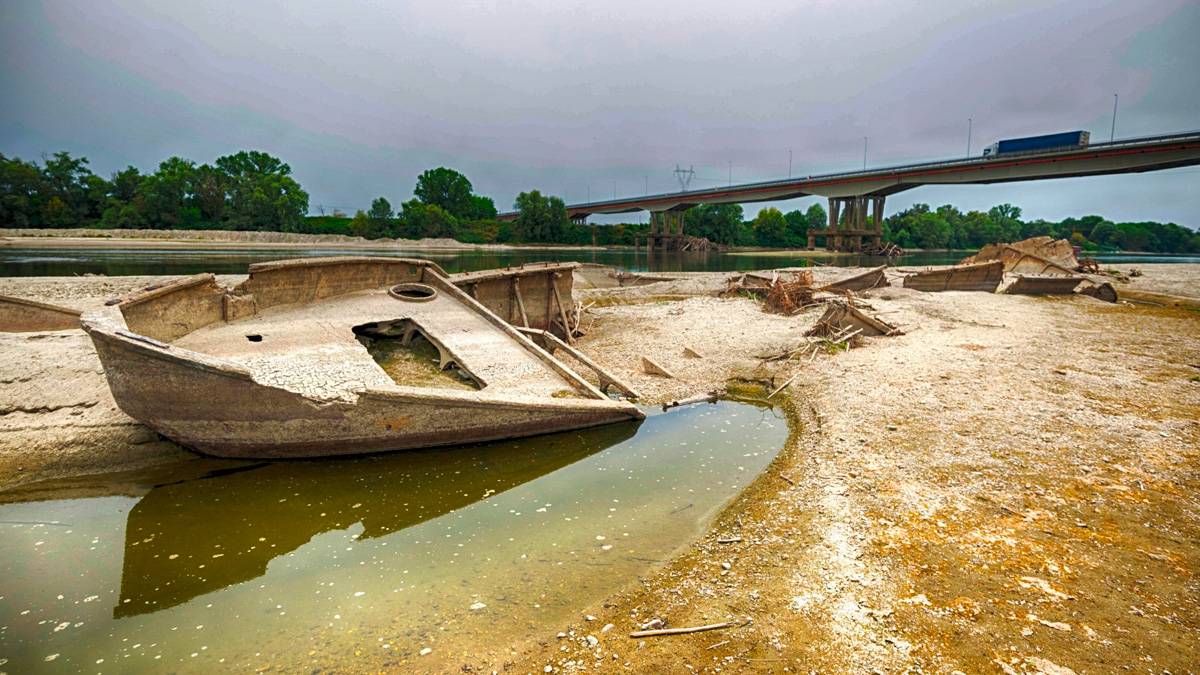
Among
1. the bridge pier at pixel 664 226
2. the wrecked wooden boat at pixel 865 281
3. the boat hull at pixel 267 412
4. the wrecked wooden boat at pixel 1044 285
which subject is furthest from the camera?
the bridge pier at pixel 664 226

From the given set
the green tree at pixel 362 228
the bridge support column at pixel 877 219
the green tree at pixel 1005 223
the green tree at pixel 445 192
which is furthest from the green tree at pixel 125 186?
the green tree at pixel 1005 223

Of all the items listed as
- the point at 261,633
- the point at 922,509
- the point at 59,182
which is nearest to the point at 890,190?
the point at 922,509

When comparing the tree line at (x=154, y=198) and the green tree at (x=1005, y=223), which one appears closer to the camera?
the tree line at (x=154, y=198)

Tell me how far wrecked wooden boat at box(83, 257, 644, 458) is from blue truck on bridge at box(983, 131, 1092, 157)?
50.7 metres

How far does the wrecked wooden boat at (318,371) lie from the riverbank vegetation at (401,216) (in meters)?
73.3

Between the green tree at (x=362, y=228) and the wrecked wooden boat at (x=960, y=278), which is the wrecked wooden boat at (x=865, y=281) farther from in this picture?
the green tree at (x=362, y=228)

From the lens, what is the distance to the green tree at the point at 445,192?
321 ft

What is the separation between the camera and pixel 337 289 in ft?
32.5

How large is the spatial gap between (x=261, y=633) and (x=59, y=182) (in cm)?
9110

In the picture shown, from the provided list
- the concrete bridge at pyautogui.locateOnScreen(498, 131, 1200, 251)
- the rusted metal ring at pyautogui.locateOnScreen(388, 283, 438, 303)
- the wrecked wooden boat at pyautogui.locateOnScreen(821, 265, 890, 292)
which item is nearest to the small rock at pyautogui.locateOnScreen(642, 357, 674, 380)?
the rusted metal ring at pyautogui.locateOnScreen(388, 283, 438, 303)

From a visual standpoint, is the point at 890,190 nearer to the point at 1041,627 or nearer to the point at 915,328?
the point at 915,328

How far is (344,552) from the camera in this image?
429cm

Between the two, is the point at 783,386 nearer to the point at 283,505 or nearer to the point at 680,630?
the point at 680,630

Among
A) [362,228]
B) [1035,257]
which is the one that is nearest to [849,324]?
[1035,257]
